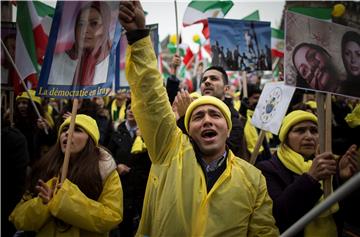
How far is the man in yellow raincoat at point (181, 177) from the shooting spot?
199cm

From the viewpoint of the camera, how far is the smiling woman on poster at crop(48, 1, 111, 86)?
272 centimetres

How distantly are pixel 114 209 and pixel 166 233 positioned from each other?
81 centimetres

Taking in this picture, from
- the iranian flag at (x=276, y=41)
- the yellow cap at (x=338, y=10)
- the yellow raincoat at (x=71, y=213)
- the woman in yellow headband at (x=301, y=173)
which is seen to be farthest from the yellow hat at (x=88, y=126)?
the iranian flag at (x=276, y=41)

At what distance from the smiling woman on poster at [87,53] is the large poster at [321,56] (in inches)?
47.7

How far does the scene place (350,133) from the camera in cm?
293

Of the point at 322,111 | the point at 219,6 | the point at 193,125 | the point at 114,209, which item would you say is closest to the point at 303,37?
the point at 322,111

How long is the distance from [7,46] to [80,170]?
2.36 metres

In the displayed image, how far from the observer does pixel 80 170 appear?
9.07 ft

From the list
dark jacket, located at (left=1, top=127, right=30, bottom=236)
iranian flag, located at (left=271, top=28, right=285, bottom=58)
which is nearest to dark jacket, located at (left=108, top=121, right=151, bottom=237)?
dark jacket, located at (left=1, top=127, right=30, bottom=236)

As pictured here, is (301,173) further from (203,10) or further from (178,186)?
(203,10)

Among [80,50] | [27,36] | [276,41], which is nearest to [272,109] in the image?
[80,50]

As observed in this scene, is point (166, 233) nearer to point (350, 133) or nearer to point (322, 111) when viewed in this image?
point (322, 111)

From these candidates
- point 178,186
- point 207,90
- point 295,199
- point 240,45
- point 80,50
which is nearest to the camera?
point 178,186

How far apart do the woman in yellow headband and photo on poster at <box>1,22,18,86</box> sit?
3.00 meters
